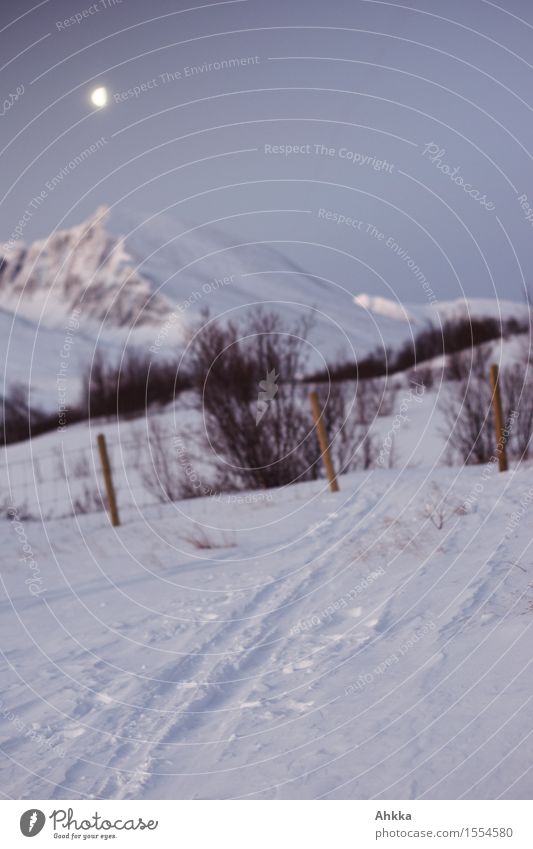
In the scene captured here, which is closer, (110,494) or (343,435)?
(110,494)

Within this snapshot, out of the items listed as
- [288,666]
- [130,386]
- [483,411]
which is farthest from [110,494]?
[130,386]

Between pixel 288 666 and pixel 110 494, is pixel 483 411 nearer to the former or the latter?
pixel 110 494

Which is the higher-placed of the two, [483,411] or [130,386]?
[130,386]

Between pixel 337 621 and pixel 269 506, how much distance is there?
505cm

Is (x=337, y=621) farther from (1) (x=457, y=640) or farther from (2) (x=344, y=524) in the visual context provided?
(2) (x=344, y=524)

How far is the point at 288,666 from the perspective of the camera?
3.72 meters

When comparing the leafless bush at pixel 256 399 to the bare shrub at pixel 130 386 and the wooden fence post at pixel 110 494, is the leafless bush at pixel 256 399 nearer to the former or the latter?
the wooden fence post at pixel 110 494

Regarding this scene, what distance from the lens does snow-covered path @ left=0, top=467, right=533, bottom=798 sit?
2596 mm

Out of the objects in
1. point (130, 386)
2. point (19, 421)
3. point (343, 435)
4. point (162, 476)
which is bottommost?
point (162, 476)

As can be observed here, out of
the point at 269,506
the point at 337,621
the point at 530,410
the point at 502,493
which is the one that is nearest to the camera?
the point at 337,621

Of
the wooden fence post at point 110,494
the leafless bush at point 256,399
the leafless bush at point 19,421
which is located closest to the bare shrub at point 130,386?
the leafless bush at point 256,399

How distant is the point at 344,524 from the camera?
740cm
